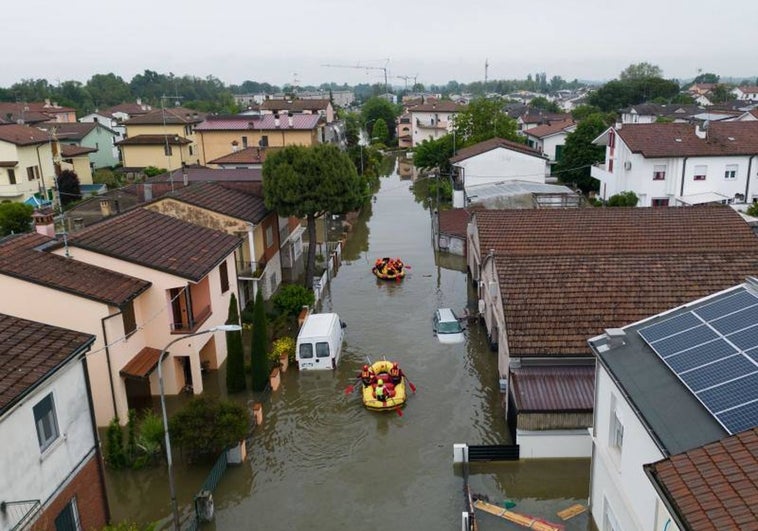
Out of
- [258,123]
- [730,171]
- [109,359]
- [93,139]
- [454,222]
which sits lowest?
[454,222]

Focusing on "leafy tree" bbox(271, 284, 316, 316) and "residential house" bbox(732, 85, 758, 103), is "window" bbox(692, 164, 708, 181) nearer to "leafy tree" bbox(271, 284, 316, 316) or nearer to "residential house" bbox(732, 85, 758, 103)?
"leafy tree" bbox(271, 284, 316, 316)

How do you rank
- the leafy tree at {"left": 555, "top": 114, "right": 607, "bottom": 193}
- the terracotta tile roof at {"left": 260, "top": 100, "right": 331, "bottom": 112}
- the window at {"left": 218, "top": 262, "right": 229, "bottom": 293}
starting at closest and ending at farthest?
the window at {"left": 218, "top": 262, "right": 229, "bottom": 293} → the leafy tree at {"left": 555, "top": 114, "right": 607, "bottom": 193} → the terracotta tile roof at {"left": 260, "top": 100, "right": 331, "bottom": 112}

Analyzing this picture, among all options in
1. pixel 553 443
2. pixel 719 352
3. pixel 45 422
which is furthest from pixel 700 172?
pixel 45 422

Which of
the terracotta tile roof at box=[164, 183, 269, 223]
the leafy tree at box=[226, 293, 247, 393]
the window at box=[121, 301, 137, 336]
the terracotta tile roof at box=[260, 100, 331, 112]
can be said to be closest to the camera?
the window at box=[121, 301, 137, 336]

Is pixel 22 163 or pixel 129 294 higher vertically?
pixel 22 163

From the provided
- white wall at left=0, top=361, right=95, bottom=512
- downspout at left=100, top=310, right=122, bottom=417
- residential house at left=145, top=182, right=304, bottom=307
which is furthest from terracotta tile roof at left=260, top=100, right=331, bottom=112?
white wall at left=0, top=361, right=95, bottom=512

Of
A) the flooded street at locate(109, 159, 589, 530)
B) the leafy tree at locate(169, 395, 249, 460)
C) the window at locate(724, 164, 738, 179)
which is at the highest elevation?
the window at locate(724, 164, 738, 179)

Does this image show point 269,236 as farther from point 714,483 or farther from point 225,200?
point 714,483
